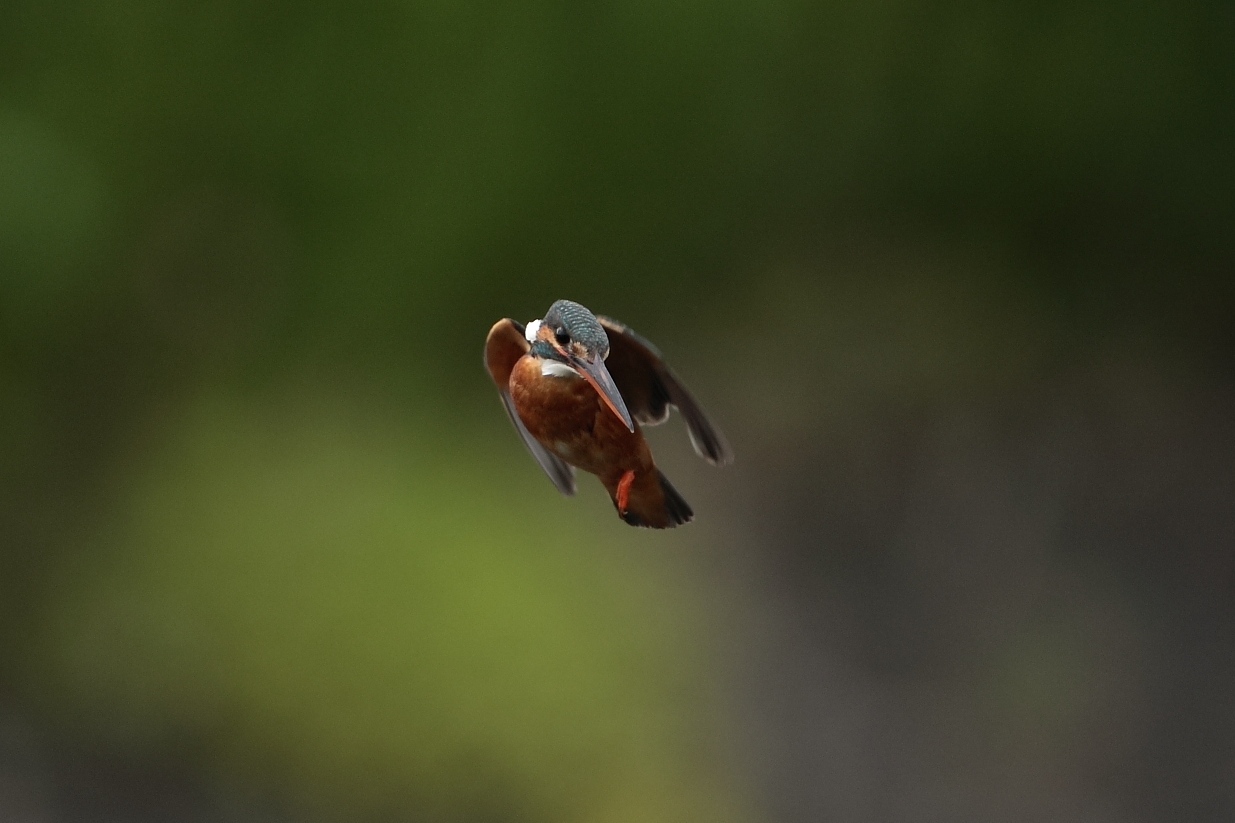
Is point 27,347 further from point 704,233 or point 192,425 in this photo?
point 704,233

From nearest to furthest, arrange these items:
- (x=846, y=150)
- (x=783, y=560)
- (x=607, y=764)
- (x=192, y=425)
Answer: (x=607, y=764), (x=192, y=425), (x=846, y=150), (x=783, y=560)

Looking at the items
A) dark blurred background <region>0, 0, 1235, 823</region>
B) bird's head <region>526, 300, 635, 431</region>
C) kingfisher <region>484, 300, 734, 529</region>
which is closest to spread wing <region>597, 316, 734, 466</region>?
kingfisher <region>484, 300, 734, 529</region>

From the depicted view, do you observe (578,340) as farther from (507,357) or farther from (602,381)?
(507,357)

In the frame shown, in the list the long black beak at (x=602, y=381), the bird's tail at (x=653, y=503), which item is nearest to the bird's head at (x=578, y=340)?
the long black beak at (x=602, y=381)

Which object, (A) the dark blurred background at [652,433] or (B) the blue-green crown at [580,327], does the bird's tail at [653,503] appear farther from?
(A) the dark blurred background at [652,433]

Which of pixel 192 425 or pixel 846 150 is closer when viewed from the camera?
pixel 192 425

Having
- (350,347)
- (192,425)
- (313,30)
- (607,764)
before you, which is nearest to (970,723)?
(607,764)
